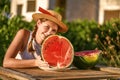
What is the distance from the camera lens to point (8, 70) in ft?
13.2

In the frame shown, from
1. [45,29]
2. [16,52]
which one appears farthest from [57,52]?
[16,52]

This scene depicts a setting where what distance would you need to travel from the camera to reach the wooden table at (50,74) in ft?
12.0

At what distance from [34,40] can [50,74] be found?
81 cm

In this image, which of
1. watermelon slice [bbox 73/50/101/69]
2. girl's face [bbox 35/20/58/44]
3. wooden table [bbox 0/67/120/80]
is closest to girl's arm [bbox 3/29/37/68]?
wooden table [bbox 0/67/120/80]

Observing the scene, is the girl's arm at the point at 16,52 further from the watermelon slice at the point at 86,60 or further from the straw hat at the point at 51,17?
the watermelon slice at the point at 86,60

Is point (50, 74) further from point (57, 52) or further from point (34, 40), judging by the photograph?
point (34, 40)

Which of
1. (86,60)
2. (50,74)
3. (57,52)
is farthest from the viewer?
(86,60)

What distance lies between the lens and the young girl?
428cm

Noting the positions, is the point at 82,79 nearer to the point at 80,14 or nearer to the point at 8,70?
the point at 8,70

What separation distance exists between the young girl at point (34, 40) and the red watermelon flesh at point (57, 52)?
8 cm

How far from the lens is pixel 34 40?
15.0ft

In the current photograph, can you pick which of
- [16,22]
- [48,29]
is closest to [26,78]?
[48,29]

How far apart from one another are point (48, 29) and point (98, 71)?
0.65m

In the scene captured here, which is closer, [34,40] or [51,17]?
[51,17]
